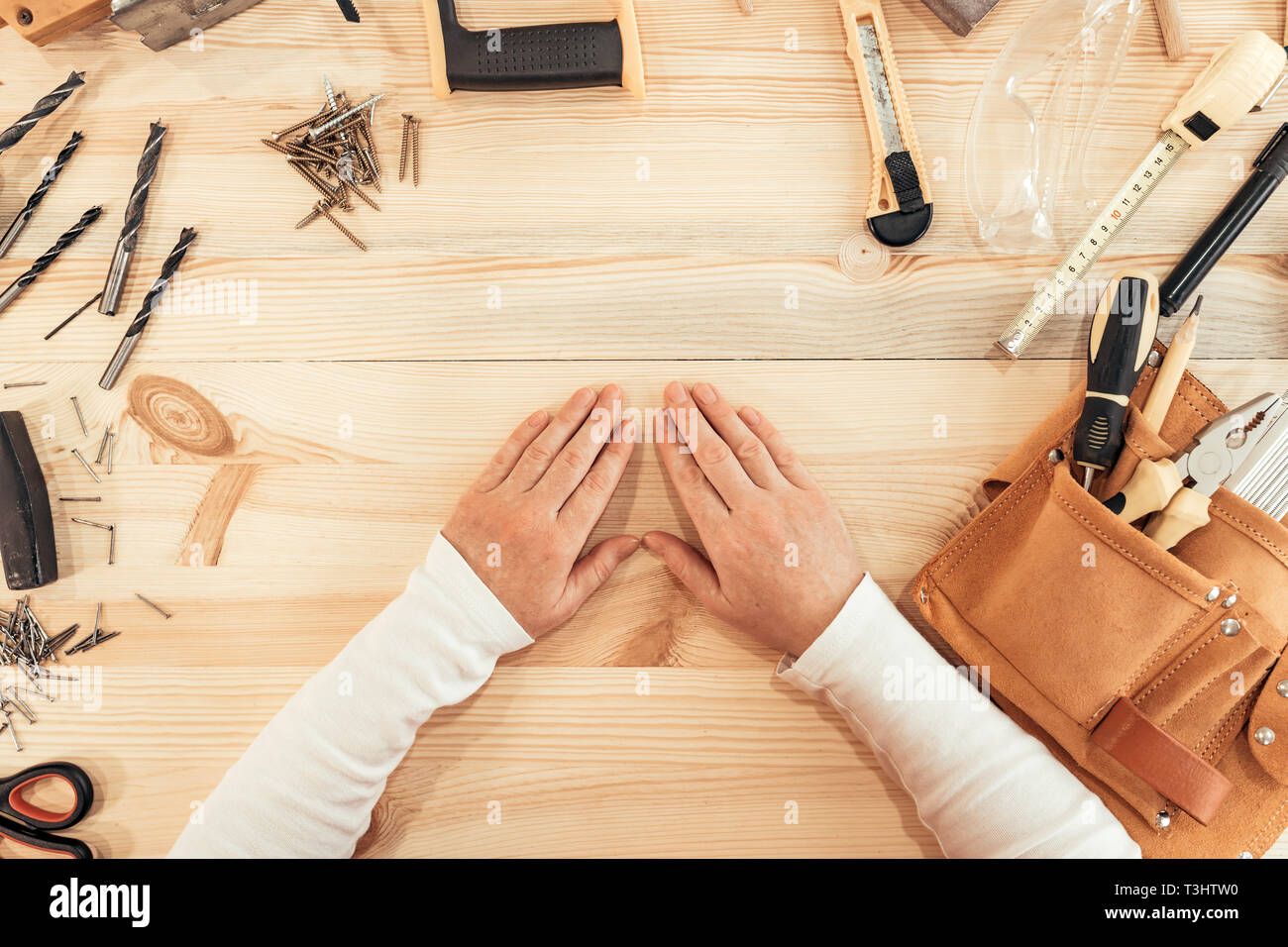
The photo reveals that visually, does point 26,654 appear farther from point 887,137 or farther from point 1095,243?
point 1095,243

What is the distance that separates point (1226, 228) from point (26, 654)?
1556 millimetres

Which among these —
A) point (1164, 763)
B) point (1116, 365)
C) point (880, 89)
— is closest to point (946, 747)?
point (1164, 763)

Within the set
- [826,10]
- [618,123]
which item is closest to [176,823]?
[618,123]

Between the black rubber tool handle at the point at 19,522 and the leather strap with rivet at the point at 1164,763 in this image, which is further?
the black rubber tool handle at the point at 19,522

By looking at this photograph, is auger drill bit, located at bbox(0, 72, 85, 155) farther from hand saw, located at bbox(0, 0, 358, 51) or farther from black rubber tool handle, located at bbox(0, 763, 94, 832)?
black rubber tool handle, located at bbox(0, 763, 94, 832)

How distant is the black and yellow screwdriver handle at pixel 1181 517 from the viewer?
0.76m

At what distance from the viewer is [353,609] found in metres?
0.92

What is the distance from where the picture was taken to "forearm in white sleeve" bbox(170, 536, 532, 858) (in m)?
0.83

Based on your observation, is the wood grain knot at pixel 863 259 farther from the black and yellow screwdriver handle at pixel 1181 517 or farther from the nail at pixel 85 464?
the nail at pixel 85 464

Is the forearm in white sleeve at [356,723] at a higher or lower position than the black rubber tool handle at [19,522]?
lower

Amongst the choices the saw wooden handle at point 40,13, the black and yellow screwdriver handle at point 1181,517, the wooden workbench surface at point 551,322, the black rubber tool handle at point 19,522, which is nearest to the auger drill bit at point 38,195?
the wooden workbench surface at point 551,322

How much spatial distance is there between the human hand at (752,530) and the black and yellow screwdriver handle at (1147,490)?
0.93ft

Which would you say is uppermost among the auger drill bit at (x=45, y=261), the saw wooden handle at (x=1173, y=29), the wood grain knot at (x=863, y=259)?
the saw wooden handle at (x=1173, y=29)

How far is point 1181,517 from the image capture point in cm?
77
